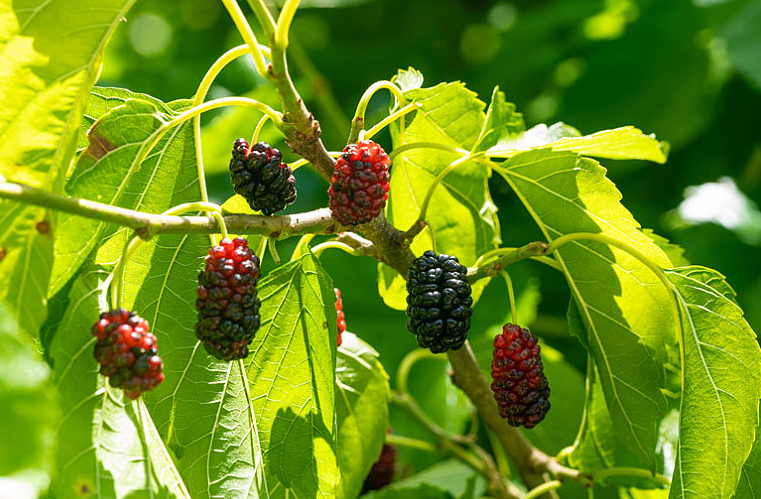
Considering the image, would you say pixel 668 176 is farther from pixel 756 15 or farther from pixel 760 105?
pixel 756 15

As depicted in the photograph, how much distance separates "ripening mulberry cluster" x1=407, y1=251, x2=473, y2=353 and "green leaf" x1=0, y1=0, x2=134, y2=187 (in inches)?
18.8

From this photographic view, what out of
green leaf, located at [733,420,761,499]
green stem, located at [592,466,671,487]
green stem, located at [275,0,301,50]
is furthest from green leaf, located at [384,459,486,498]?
green stem, located at [275,0,301,50]

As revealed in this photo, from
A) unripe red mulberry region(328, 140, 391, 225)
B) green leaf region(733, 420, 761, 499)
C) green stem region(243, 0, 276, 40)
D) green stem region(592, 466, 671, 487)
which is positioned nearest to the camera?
green stem region(243, 0, 276, 40)

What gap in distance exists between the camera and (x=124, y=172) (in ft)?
3.26

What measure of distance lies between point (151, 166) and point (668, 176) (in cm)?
215

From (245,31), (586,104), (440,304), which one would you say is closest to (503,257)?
(440,304)

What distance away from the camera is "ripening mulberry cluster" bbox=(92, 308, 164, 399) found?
2.72ft

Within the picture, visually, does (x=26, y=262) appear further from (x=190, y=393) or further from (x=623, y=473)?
(x=623, y=473)

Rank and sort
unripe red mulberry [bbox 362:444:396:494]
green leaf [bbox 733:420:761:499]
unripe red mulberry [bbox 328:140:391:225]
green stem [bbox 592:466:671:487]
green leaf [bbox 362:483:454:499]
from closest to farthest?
unripe red mulberry [bbox 328:140:391:225] → green leaf [bbox 733:420:761:499] → green stem [bbox 592:466:671:487] → green leaf [bbox 362:483:454:499] → unripe red mulberry [bbox 362:444:396:494]

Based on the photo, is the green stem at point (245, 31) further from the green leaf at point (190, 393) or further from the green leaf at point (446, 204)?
the green leaf at point (446, 204)

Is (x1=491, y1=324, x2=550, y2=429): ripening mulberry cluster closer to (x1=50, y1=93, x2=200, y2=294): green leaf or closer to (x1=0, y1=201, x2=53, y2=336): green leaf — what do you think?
(x1=50, y1=93, x2=200, y2=294): green leaf

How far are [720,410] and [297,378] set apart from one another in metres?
0.56

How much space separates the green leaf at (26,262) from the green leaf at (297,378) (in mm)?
338

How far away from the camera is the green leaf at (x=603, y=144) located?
104 centimetres
